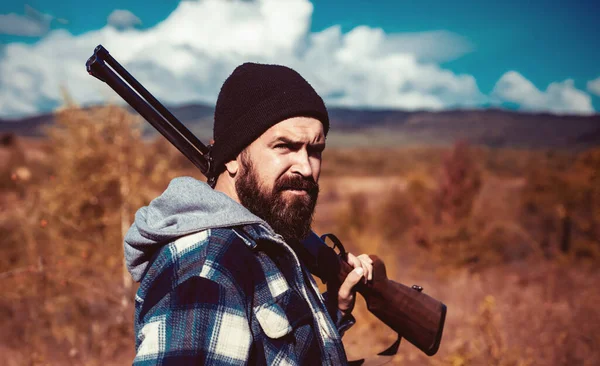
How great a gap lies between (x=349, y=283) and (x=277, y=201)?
27.4 inches

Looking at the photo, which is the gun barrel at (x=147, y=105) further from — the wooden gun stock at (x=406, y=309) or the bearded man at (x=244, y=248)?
the wooden gun stock at (x=406, y=309)

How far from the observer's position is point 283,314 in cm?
127

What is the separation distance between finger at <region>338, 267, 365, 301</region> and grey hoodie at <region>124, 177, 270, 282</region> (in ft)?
2.60

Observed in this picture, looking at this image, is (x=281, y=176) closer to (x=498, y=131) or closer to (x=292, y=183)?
(x=292, y=183)

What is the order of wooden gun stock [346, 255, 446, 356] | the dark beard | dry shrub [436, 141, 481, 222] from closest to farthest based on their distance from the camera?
the dark beard
wooden gun stock [346, 255, 446, 356]
dry shrub [436, 141, 481, 222]

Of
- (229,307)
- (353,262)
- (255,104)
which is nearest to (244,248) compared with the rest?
(229,307)

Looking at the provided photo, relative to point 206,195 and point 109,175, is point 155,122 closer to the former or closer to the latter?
point 206,195

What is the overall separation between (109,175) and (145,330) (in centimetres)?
1166

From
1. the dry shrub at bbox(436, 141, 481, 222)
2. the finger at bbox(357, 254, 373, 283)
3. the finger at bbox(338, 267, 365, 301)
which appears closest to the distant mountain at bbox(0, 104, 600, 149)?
the dry shrub at bbox(436, 141, 481, 222)

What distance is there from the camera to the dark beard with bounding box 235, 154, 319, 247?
1.65m

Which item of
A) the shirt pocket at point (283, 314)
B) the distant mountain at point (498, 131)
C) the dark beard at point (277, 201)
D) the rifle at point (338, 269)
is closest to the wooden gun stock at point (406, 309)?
the rifle at point (338, 269)

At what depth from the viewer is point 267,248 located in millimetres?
1453

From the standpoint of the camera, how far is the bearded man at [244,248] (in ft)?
3.70

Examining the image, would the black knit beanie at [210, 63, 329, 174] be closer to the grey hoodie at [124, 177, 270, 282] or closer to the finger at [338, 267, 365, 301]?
the grey hoodie at [124, 177, 270, 282]
